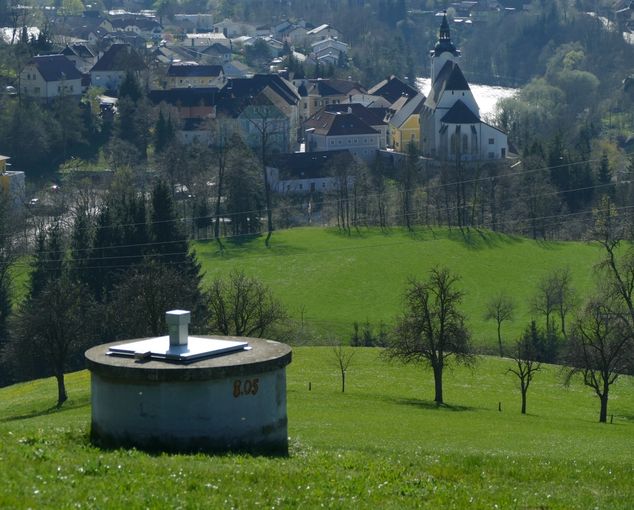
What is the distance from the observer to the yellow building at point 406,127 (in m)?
98.1

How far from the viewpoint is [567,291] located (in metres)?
52.9

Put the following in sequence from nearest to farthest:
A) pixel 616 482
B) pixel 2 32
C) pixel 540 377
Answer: pixel 616 482 → pixel 540 377 → pixel 2 32

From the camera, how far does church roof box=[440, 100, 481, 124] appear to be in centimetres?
9244

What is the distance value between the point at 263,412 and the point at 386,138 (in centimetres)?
8622

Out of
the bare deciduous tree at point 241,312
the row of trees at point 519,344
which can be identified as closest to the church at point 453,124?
the row of trees at point 519,344

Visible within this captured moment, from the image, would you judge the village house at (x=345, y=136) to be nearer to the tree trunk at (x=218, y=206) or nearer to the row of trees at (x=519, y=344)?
the tree trunk at (x=218, y=206)

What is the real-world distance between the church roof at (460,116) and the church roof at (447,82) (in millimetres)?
2008

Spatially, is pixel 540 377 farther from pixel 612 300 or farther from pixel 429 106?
pixel 429 106

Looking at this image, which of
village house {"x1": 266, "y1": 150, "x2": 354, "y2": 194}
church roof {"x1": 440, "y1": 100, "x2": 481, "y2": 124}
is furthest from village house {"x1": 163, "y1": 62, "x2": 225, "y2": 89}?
village house {"x1": 266, "y1": 150, "x2": 354, "y2": 194}

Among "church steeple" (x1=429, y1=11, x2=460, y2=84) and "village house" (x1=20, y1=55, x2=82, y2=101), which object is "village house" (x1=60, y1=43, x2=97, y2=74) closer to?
"village house" (x1=20, y1=55, x2=82, y2=101)

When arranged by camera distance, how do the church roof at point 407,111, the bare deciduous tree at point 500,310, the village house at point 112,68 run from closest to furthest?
1. the bare deciduous tree at point 500,310
2. the church roof at point 407,111
3. the village house at point 112,68

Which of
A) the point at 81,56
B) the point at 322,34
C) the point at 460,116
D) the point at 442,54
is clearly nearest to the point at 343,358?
the point at 460,116

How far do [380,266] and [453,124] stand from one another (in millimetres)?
33609

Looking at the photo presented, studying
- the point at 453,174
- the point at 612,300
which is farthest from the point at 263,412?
the point at 453,174
